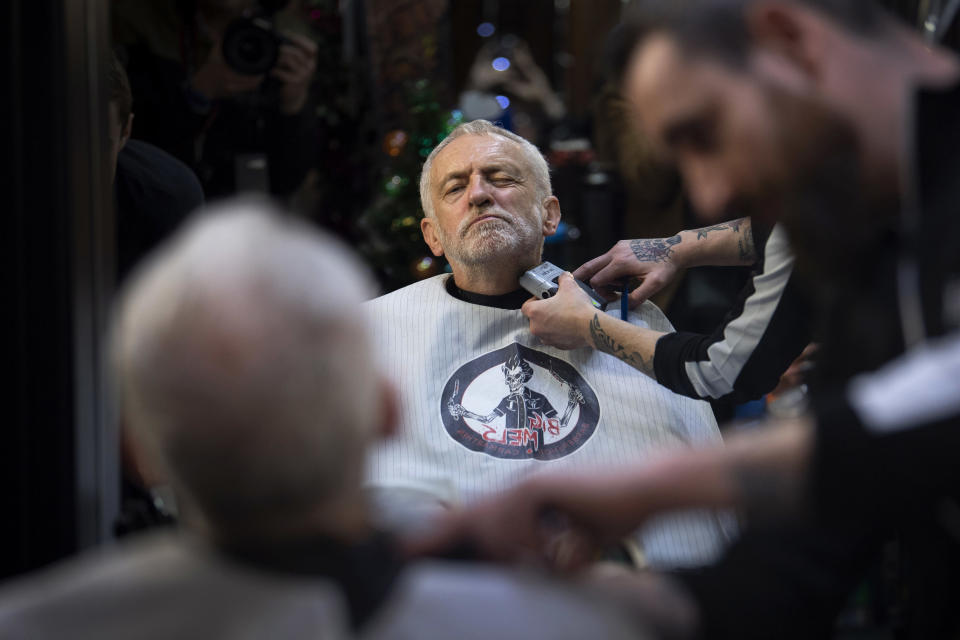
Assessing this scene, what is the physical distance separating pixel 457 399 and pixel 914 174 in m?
1.30

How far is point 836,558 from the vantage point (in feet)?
4.25

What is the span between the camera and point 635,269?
234 cm

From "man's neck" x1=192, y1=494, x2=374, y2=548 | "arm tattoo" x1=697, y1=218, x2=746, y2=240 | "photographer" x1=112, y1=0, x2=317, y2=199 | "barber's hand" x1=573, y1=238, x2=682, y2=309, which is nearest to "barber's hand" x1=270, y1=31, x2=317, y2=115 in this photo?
"photographer" x1=112, y1=0, x2=317, y2=199

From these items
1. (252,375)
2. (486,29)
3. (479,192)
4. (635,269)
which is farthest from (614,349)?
(486,29)

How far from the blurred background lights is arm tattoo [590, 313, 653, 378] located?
5.62 m

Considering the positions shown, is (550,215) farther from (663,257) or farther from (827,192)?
(827,192)

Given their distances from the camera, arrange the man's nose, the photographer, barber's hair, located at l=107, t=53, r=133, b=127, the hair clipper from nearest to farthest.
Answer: barber's hair, located at l=107, t=53, r=133, b=127 → the hair clipper → the man's nose → the photographer

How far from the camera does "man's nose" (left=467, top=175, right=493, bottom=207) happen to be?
2369 mm

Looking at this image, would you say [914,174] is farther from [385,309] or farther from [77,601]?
[385,309]

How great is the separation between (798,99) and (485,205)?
1.37 m

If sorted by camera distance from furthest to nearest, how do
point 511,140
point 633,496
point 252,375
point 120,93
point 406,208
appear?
point 406,208 < point 511,140 < point 120,93 < point 633,496 < point 252,375

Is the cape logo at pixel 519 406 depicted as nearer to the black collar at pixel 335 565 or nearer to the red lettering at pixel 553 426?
the red lettering at pixel 553 426

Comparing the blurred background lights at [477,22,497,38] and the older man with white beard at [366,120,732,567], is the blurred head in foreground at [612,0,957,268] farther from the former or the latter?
the blurred background lights at [477,22,497,38]

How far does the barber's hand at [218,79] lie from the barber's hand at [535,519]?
7.32ft
